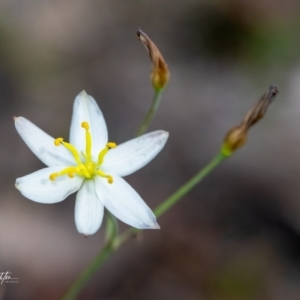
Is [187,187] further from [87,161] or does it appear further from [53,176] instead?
[53,176]

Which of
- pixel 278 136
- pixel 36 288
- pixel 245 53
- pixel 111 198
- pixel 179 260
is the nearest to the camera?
pixel 111 198

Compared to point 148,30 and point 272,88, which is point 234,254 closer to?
point 272,88

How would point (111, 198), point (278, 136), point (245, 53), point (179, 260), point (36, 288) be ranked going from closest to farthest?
point (111, 198) < point (36, 288) < point (179, 260) < point (278, 136) < point (245, 53)

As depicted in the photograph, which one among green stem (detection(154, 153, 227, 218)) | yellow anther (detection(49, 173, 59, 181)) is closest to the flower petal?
yellow anther (detection(49, 173, 59, 181))

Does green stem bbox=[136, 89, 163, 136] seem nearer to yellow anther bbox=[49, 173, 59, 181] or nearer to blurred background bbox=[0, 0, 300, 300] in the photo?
yellow anther bbox=[49, 173, 59, 181]

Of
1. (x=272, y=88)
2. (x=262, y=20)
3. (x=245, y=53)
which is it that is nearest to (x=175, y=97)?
(x=245, y=53)
